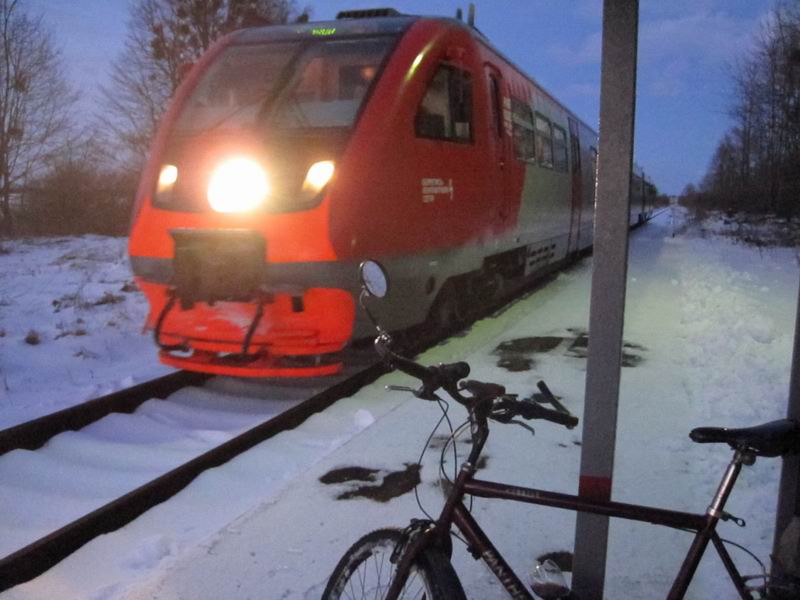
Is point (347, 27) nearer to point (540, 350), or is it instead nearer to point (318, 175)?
point (318, 175)

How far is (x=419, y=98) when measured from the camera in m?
6.00

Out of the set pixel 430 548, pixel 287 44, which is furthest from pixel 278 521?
pixel 287 44

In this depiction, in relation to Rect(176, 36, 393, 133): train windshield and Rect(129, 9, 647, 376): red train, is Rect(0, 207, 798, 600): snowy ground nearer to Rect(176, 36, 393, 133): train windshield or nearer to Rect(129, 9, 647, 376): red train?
Rect(129, 9, 647, 376): red train

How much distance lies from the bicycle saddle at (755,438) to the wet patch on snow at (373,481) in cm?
221

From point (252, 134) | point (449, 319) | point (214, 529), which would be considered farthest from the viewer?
point (449, 319)

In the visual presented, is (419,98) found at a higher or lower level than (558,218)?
higher

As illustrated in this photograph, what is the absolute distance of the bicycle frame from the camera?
1882 millimetres

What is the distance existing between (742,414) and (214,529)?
366 centimetres

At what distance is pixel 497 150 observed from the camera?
7625 millimetres

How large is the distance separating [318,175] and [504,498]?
3743 mm

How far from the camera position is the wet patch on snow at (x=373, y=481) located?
3.90m

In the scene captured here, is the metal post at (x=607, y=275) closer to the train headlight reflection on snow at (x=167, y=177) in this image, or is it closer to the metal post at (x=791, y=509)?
the metal post at (x=791, y=509)

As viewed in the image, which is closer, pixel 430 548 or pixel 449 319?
pixel 430 548

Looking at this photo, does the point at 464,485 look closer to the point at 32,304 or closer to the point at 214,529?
the point at 214,529
